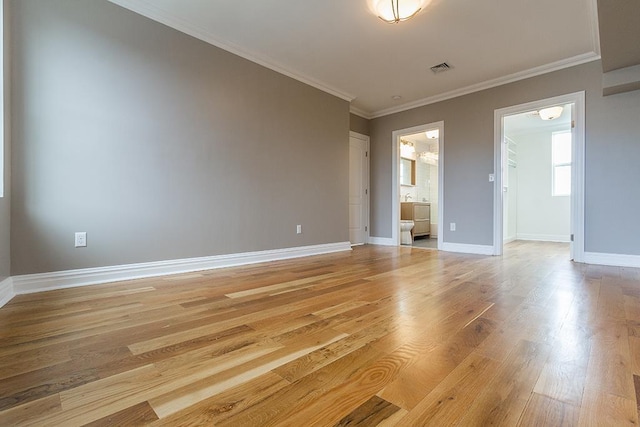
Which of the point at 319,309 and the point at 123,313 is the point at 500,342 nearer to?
the point at 319,309

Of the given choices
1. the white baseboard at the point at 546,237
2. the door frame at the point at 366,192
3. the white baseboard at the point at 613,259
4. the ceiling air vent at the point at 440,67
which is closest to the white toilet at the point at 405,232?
the door frame at the point at 366,192

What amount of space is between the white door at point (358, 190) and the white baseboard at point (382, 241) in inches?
5.5

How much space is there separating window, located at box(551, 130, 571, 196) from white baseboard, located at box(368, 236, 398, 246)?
4.04m

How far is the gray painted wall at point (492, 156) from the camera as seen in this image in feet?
10.8

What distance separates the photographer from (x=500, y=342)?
4.44ft

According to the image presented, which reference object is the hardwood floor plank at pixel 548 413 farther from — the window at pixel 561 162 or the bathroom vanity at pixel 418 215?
the window at pixel 561 162

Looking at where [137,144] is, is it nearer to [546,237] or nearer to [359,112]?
[359,112]

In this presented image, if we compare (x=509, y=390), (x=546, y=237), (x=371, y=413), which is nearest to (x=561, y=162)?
(x=546, y=237)

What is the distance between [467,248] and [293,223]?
2739mm

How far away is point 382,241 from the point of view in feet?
18.4

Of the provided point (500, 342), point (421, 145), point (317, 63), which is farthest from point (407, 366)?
point (421, 145)

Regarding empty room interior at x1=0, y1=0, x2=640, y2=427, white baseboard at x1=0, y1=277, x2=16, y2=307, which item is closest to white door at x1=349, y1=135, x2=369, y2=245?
empty room interior at x1=0, y1=0, x2=640, y2=427

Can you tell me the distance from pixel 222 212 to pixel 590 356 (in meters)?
3.09

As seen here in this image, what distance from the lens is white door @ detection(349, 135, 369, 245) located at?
18.0 ft
